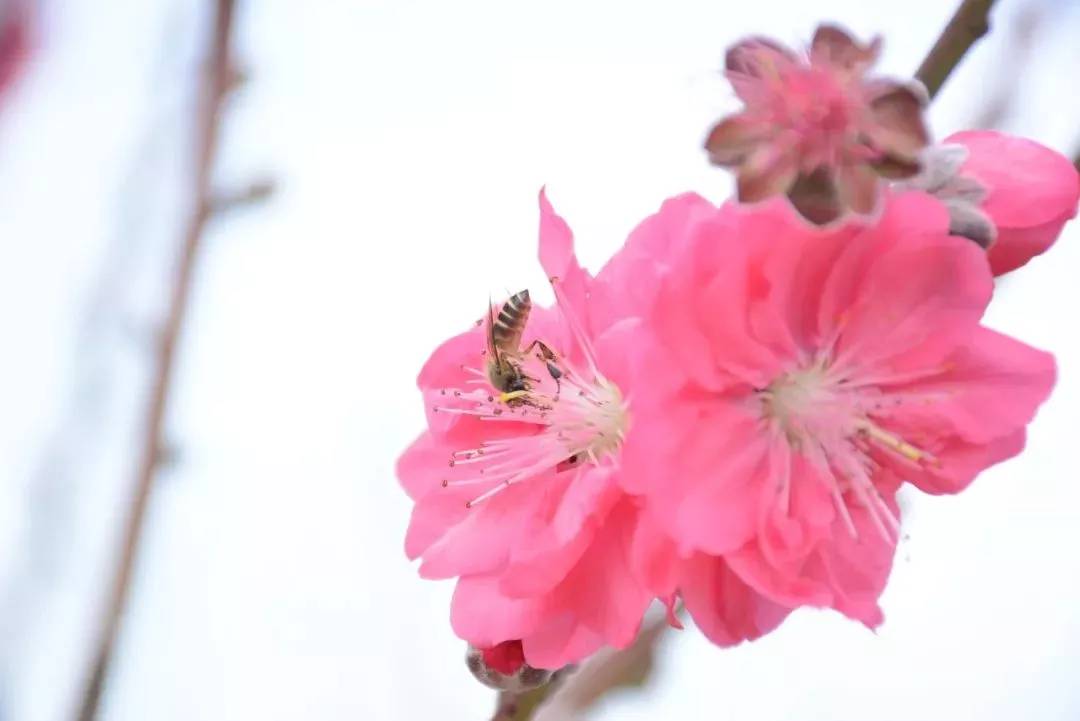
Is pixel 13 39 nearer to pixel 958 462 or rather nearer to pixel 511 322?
pixel 511 322

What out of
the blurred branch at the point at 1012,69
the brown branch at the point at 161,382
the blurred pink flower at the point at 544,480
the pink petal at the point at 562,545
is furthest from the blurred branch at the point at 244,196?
the blurred branch at the point at 1012,69

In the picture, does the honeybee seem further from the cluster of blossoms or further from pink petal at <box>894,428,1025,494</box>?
pink petal at <box>894,428,1025,494</box>

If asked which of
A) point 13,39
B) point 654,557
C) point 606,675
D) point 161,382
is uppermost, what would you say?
point 13,39

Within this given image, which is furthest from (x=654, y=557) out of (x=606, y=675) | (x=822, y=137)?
(x=606, y=675)

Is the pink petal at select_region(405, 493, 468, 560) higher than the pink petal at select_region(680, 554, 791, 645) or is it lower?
higher

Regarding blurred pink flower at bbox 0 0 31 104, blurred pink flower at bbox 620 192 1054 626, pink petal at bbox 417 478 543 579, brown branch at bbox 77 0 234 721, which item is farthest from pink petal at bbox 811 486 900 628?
blurred pink flower at bbox 0 0 31 104

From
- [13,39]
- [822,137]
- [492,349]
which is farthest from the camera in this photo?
[13,39]

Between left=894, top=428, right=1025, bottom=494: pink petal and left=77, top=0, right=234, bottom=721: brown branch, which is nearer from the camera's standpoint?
left=894, top=428, right=1025, bottom=494: pink petal

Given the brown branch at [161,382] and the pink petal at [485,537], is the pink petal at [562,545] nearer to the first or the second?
the pink petal at [485,537]
